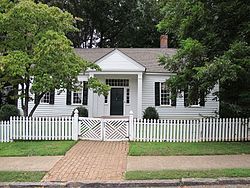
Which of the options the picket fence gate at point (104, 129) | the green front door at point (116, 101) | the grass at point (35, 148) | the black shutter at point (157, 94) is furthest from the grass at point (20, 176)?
the black shutter at point (157, 94)

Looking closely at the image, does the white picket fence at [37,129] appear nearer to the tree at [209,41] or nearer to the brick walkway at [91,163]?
the brick walkway at [91,163]

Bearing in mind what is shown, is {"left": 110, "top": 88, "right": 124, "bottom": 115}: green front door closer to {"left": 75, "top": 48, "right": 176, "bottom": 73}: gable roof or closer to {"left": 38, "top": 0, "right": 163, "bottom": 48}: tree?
{"left": 75, "top": 48, "right": 176, "bottom": 73}: gable roof

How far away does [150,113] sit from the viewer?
2422cm

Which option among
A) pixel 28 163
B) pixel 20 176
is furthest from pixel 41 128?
pixel 20 176

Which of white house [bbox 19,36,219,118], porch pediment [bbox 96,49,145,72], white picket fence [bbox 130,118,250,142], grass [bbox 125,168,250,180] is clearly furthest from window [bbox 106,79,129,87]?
grass [bbox 125,168,250,180]

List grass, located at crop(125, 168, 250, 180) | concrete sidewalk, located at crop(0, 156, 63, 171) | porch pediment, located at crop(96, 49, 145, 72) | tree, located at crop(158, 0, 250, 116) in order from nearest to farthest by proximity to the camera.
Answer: grass, located at crop(125, 168, 250, 180), concrete sidewalk, located at crop(0, 156, 63, 171), tree, located at crop(158, 0, 250, 116), porch pediment, located at crop(96, 49, 145, 72)

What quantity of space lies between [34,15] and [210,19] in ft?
23.5

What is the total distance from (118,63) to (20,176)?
16748 millimetres

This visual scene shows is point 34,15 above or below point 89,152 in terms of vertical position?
above

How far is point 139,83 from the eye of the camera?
79.3 feet

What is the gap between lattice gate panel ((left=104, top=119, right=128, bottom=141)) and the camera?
1461cm

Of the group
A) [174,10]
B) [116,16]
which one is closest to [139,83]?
[174,10]

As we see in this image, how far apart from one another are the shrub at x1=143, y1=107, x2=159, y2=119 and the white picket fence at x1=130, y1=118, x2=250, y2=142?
31.6 feet

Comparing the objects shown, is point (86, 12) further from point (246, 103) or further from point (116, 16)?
point (246, 103)
